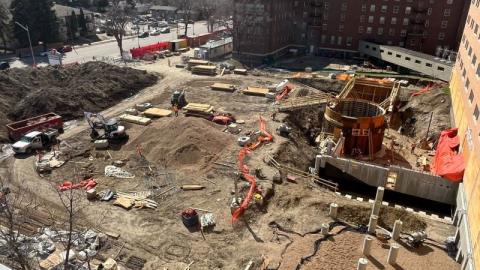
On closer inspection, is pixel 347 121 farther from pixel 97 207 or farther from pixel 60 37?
pixel 60 37

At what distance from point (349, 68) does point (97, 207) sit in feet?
170

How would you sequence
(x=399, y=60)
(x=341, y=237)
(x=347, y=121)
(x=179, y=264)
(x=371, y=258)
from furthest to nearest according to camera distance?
(x=399, y=60) < (x=347, y=121) < (x=341, y=237) < (x=371, y=258) < (x=179, y=264)

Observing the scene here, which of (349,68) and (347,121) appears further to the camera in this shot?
(349,68)

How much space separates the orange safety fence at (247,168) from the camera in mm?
26261

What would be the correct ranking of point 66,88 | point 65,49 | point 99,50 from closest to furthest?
1. point 66,88
2. point 65,49
3. point 99,50

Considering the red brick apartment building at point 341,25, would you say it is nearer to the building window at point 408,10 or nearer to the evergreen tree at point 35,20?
the building window at point 408,10

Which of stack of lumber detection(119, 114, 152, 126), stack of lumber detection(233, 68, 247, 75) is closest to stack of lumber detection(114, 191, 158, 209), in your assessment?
stack of lumber detection(119, 114, 152, 126)

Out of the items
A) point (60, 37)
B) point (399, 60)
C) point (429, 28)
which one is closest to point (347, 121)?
point (399, 60)

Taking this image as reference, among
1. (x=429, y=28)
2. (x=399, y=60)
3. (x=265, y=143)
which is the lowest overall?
(x=265, y=143)

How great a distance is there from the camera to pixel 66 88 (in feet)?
153

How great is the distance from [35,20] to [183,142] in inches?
2306

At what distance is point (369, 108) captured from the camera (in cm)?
4647

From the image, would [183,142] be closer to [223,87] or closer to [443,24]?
[223,87]

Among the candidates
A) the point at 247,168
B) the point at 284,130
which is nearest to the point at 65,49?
the point at 284,130
